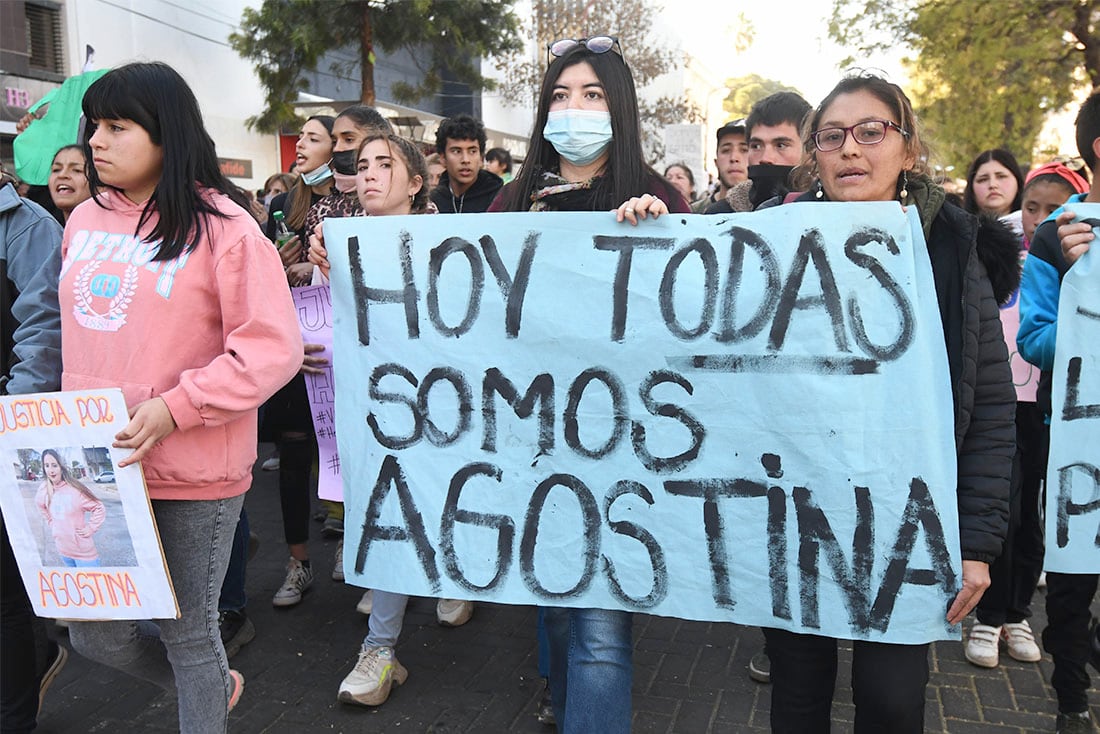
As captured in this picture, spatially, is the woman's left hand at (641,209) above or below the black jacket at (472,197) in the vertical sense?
below

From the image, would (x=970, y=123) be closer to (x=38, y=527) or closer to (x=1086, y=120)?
(x=1086, y=120)

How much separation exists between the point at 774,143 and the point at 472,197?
1999 mm

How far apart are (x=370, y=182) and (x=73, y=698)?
2.27 meters

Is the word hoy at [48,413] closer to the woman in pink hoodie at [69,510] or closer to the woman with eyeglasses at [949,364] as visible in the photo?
the woman in pink hoodie at [69,510]

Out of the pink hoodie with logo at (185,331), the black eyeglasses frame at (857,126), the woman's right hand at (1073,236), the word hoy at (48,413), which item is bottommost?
the word hoy at (48,413)

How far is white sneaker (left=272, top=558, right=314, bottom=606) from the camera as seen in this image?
14.4ft

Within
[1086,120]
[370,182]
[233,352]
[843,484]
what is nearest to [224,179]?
[233,352]

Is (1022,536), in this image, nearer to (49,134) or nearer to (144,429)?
(144,429)

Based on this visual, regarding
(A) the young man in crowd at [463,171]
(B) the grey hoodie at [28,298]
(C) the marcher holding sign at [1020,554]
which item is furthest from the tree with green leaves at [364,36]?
(C) the marcher holding sign at [1020,554]

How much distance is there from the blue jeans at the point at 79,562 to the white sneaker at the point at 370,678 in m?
1.22

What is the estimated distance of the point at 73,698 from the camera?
3.54 m

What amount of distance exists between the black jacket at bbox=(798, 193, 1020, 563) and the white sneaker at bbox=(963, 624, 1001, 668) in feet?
6.09

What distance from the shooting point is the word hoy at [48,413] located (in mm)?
2357

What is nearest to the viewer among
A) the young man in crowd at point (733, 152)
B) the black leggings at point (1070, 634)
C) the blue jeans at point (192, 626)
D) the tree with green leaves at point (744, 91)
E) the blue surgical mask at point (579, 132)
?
the blue jeans at point (192, 626)
